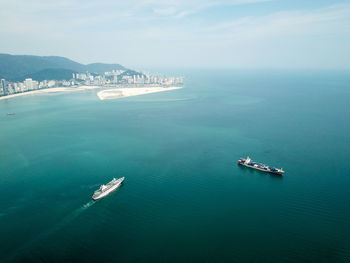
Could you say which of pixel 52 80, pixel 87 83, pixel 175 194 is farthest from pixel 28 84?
pixel 175 194

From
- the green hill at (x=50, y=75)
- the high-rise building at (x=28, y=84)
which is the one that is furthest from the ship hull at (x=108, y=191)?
the green hill at (x=50, y=75)

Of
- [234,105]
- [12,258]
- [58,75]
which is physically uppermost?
[58,75]

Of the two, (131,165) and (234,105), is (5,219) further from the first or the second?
(234,105)

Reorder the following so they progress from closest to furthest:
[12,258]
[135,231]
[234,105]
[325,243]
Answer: [12,258] → [325,243] → [135,231] → [234,105]

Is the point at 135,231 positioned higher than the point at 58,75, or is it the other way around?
the point at 58,75

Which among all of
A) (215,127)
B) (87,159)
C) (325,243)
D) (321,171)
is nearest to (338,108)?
(215,127)

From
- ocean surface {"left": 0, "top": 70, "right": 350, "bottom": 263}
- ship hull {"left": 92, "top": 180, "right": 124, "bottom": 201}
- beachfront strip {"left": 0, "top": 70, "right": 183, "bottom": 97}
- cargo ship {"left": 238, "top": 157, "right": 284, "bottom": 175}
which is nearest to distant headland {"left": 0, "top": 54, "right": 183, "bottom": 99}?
beachfront strip {"left": 0, "top": 70, "right": 183, "bottom": 97}
